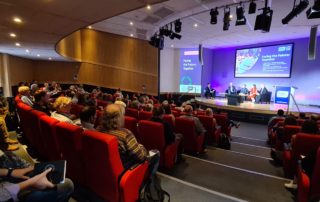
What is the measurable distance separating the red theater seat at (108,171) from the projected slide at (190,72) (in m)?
12.3

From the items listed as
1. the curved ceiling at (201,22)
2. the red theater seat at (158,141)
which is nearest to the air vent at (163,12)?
the curved ceiling at (201,22)

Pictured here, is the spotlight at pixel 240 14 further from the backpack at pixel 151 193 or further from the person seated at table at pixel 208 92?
the person seated at table at pixel 208 92

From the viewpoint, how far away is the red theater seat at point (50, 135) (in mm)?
2475

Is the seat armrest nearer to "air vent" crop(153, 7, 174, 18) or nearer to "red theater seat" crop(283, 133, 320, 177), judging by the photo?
"red theater seat" crop(283, 133, 320, 177)

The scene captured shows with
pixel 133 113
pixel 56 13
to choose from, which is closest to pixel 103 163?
pixel 133 113

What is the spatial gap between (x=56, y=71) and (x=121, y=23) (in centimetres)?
735

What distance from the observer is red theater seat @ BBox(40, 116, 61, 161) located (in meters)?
2.47

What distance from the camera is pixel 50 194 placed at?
1.65 metres

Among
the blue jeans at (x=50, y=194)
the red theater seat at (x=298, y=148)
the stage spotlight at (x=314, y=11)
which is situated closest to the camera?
the blue jeans at (x=50, y=194)

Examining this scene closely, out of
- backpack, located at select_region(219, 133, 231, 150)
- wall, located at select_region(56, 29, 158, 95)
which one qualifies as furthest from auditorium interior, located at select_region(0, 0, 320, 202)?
wall, located at select_region(56, 29, 158, 95)


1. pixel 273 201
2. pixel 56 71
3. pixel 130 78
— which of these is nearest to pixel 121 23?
pixel 130 78

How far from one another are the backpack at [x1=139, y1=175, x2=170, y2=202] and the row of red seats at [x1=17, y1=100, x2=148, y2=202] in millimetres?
112

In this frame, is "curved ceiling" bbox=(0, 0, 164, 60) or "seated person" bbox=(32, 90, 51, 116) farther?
"seated person" bbox=(32, 90, 51, 116)

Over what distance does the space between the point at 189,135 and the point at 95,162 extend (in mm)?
2071
